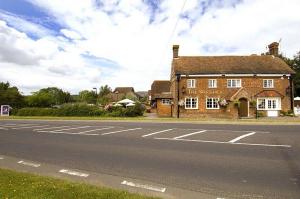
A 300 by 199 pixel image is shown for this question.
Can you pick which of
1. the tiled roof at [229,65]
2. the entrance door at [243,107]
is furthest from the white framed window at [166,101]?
the entrance door at [243,107]

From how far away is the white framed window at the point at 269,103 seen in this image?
132ft

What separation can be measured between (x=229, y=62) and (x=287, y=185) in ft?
123

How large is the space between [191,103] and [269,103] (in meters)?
9.95

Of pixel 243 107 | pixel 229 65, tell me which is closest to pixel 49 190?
pixel 243 107

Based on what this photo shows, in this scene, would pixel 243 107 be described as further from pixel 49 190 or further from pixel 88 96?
pixel 88 96

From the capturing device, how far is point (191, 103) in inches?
1607

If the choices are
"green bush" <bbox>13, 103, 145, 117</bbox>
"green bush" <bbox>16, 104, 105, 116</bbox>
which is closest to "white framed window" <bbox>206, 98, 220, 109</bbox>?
"green bush" <bbox>13, 103, 145, 117</bbox>

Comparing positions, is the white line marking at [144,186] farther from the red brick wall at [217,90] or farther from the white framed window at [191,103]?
the white framed window at [191,103]

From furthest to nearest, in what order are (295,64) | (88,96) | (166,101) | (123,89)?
(123,89) → (88,96) → (295,64) → (166,101)

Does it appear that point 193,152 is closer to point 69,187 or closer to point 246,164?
point 246,164

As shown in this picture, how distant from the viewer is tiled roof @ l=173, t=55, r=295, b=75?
134 ft

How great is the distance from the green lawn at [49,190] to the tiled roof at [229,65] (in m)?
34.7

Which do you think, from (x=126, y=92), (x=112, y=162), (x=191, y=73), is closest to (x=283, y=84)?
(x=191, y=73)

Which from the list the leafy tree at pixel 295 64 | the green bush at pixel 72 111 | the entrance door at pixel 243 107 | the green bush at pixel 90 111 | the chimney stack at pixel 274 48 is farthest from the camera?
the leafy tree at pixel 295 64
